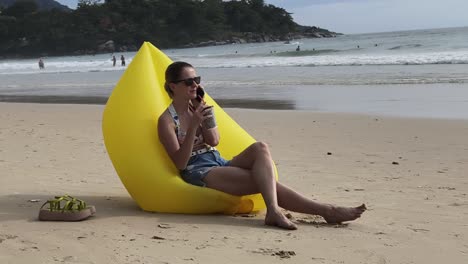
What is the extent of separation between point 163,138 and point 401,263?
1.70 m

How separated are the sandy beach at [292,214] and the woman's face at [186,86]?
78 centimetres

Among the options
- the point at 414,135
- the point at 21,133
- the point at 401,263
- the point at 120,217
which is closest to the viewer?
the point at 401,263

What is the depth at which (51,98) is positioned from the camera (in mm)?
15977

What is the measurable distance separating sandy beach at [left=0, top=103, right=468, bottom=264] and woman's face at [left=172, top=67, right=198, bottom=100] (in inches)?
30.7

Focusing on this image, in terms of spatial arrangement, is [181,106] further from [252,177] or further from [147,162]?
[252,177]

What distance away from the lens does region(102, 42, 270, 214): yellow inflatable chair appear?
403cm

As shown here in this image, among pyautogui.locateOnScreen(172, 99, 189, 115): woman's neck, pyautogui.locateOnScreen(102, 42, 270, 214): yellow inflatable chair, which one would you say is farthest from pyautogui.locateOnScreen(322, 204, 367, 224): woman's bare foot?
pyautogui.locateOnScreen(172, 99, 189, 115): woman's neck

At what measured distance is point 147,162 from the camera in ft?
13.4

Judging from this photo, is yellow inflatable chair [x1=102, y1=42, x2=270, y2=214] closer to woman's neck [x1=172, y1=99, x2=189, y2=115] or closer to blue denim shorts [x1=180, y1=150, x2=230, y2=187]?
blue denim shorts [x1=180, y1=150, x2=230, y2=187]

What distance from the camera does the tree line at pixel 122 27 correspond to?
76938mm

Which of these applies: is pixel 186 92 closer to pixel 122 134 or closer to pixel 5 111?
pixel 122 134

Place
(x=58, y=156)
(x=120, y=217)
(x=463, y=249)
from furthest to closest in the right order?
(x=58, y=156)
(x=120, y=217)
(x=463, y=249)

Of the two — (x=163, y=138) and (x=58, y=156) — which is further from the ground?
(x=163, y=138)

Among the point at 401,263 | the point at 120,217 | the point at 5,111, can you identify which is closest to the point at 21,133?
the point at 5,111
